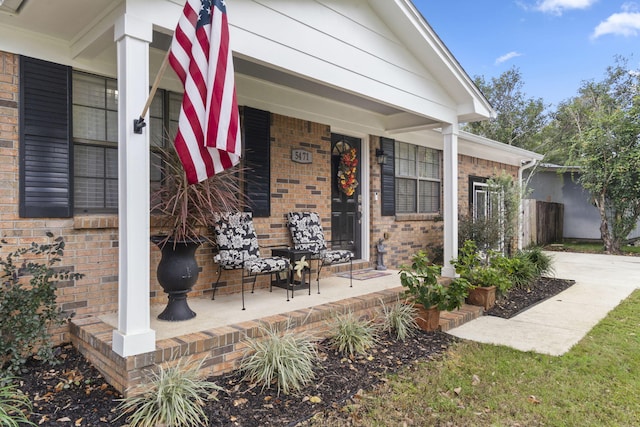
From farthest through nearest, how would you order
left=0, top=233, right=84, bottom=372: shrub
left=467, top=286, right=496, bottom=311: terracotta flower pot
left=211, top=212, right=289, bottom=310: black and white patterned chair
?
left=467, top=286, right=496, bottom=311: terracotta flower pot < left=211, top=212, right=289, bottom=310: black and white patterned chair < left=0, top=233, right=84, bottom=372: shrub

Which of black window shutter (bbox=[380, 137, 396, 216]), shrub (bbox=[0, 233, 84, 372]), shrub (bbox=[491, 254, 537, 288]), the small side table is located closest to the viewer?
shrub (bbox=[0, 233, 84, 372])

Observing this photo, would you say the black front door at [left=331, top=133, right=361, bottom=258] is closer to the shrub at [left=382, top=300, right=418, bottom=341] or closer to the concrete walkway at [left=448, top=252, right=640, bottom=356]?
the shrub at [left=382, top=300, right=418, bottom=341]

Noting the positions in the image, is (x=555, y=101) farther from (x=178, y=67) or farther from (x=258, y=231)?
(x=178, y=67)

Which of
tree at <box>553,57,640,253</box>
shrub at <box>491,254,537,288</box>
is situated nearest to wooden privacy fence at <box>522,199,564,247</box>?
tree at <box>553,57,640,253</box>

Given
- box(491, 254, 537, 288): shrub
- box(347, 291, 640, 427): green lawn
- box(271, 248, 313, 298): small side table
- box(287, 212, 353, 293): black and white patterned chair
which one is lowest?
box(347, 291, 640, 427): green lawn

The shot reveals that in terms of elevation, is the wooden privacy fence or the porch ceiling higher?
the porch ceiling

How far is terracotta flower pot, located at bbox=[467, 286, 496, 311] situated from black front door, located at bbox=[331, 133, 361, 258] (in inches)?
76.2

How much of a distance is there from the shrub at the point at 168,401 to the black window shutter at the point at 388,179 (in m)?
4.75

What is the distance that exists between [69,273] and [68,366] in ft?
2.64

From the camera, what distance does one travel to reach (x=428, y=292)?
14.3ft

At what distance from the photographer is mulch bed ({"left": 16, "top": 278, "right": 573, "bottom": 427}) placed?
8.54 ft

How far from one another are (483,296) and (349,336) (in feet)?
8.59

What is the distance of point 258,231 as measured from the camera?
5.07m

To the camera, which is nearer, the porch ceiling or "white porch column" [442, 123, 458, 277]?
the porch ceiling
